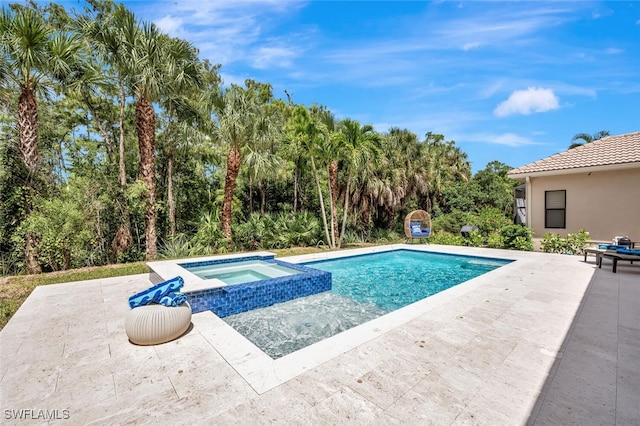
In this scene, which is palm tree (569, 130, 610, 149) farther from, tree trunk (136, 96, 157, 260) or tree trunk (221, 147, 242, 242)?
tree trunk (136, 96, 157, 260)

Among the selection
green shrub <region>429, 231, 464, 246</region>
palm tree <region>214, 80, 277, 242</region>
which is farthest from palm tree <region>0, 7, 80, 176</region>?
green shrub <region>429, 231, 464, 246</region>

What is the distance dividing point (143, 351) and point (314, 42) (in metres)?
11.1

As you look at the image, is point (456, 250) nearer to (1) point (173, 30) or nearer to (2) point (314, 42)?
(2) point (314, 42)

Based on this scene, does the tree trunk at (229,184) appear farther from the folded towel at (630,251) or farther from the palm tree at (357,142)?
the folded towel at (630,251)

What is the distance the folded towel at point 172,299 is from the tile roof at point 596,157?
1223 cm

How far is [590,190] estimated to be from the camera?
10.1 meters

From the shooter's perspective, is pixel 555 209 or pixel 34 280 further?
pixel 555 209

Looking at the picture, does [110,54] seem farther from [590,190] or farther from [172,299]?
[590,190]

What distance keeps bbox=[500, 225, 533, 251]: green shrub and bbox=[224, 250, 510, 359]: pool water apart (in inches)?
98.0

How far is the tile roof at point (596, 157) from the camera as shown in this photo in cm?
955

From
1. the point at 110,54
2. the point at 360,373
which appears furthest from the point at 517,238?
the point at 110,54

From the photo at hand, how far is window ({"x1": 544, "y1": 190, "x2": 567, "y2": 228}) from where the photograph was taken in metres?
10.7

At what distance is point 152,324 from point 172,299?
358 mm

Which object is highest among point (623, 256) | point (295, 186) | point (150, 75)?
point (150, 75)
